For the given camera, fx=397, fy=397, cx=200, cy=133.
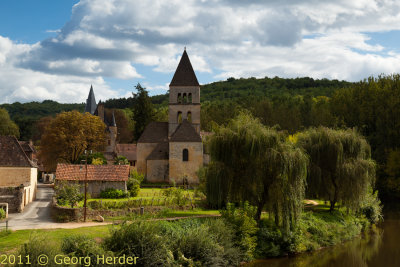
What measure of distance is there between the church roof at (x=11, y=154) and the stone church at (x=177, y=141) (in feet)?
56.4

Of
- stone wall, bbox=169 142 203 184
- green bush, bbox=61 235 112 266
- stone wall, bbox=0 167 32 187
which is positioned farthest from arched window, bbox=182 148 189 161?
green bush, bbox=61 235 112 266

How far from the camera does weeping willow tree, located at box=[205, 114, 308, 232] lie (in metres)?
22.7

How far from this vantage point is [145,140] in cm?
4762

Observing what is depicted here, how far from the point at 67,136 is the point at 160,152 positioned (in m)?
10.6

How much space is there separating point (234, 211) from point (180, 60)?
29.8 meters

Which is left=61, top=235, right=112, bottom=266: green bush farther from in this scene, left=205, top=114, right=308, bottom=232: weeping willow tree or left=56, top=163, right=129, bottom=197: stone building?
left=56, top=163, right=129, bottom=197: stone building

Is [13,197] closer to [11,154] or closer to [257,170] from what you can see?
[11,154]

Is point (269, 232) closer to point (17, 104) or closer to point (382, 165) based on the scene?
point (382, 165)

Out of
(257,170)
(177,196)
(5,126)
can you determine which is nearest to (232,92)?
(5,126)

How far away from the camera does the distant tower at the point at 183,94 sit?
48.0m

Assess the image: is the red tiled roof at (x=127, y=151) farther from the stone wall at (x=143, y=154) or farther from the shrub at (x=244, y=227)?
the shrub at (x=244, y=227)

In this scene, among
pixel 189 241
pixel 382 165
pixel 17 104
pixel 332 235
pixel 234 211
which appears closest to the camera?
pixel 189 241

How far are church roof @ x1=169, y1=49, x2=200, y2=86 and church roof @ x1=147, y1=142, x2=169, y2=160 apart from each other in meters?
7.50

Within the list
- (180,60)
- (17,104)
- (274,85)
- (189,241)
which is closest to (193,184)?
(180,60)
